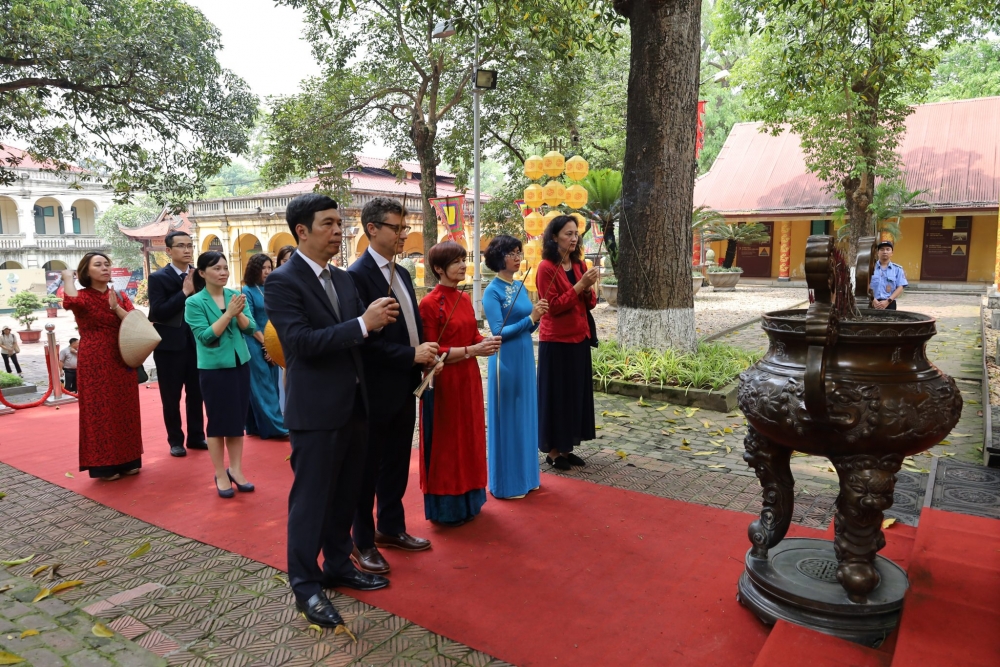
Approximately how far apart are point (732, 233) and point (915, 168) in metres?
6.77

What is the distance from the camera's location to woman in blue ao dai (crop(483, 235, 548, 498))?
3.98 meters

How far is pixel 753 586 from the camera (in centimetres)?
267

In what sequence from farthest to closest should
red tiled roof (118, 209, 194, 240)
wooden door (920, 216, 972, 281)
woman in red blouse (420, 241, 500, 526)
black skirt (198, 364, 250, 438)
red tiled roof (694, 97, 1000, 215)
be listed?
1. red tiled roof (118, 209, 194, 240)
2. wooden door (920, 216, 972, 281)
3. red tiled roof (694, 97, 1000, 215)
4. black skirt (198, 364, 250, 438)
5. woman in red blouse (420, 241, 500, 526)

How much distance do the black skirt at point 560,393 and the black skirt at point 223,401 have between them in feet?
6.64

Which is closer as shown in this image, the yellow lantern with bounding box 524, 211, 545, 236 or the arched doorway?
the yellow lantern with bounding box 524, 211, 545, 236

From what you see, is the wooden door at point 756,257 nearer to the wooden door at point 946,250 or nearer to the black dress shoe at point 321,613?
the wooden door at point 946,250

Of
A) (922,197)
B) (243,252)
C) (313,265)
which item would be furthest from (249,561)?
(243,252)

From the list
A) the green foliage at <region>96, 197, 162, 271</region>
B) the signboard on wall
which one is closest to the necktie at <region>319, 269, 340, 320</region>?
the signboard on wall

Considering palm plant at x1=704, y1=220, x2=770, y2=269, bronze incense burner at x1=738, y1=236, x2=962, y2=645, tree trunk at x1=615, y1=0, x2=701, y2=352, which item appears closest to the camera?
bronze incense burner at x1=738, y1=236, x2=962, y2=645

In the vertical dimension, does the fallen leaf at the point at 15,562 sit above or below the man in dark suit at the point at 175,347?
below

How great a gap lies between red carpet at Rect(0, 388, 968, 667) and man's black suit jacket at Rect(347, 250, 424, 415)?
831 mm

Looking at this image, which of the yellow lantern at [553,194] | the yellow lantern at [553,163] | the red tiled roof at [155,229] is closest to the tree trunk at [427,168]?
the yellow lantern at [553,194]

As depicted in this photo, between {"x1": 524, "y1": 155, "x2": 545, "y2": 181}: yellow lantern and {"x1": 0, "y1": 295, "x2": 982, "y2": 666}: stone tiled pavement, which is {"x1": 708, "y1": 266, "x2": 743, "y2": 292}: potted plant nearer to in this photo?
{"x1": 524, "y1": 155, "x2": 545, "y2": 181}: yellow lantern

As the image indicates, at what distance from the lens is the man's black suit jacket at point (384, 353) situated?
3109 mm
